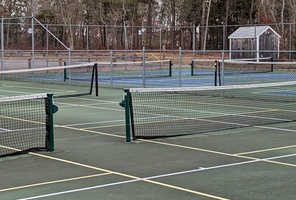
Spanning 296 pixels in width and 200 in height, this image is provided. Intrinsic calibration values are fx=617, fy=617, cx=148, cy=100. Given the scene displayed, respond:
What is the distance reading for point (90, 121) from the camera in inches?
623

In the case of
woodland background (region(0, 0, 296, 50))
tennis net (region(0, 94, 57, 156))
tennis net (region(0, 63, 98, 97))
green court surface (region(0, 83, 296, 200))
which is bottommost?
green court surface (region(0, 83, 296, 200))

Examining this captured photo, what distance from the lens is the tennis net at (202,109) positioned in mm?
13859

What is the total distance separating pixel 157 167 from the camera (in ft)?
32.3

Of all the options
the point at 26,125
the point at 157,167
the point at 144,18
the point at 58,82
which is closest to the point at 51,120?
the point at 157,167

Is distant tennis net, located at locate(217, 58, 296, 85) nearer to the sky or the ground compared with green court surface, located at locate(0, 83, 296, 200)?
nearer to the sky

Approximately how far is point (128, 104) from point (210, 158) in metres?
2.27

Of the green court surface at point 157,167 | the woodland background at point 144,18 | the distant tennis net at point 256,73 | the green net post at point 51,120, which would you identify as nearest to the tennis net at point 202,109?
the green court surface at point 157,167

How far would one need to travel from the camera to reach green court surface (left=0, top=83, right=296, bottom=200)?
8.16 m

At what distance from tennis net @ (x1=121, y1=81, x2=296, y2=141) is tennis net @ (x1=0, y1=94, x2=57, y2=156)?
5.26 ft

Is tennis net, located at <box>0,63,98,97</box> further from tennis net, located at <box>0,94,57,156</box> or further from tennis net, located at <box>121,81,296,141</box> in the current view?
tennis net, located at <box>0,94,57,156</box>

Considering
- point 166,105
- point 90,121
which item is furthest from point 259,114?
point 90,121

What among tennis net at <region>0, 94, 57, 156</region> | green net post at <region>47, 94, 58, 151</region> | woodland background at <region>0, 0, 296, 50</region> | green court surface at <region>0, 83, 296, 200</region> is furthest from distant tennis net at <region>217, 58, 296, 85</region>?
green net post at <region>47, 94, 58, 151</region>

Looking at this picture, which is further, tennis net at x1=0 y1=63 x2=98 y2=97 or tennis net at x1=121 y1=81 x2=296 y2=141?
tennis net at x1=0 y1=63 x2=98 y2=97

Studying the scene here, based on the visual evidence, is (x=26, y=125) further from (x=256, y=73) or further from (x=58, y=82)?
(x=256, y=73)
